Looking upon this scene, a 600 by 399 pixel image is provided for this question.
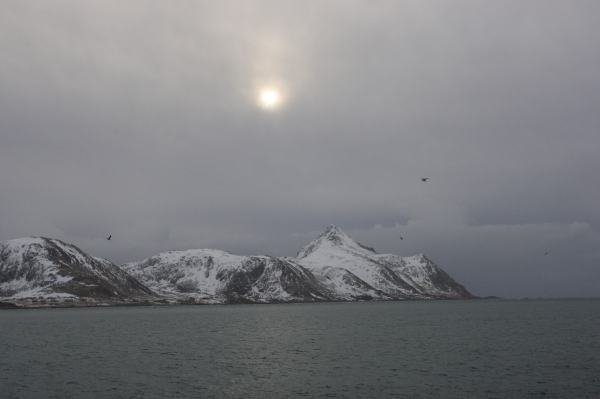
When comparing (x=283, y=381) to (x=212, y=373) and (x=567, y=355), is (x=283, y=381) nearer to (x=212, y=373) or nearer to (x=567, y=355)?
(x=212, y=373)

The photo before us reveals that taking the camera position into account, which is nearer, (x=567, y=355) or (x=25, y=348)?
(x=567, y=355)

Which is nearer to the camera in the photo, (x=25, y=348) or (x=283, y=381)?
(x=283, y=381)

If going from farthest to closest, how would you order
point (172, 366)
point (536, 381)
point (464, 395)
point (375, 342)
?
point (375, 342) < point (172, 366) < point (536, 381) < point (464, 395)

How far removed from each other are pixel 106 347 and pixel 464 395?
75.9 m

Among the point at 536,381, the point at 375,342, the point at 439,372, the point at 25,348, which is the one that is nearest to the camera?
the point at 536,381

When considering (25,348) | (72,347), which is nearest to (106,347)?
(72,347)

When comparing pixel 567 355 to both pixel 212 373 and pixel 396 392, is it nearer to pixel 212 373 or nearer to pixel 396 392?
pixel 396 392

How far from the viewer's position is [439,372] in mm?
70125

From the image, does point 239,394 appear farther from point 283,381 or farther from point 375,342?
point 375,342

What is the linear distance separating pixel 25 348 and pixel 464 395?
86.2 meters

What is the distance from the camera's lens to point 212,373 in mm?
71188

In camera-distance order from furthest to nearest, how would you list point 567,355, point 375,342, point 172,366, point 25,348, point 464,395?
point 375,342 < point 25,348 < point 567,355 < point 172,366 < point 464,395

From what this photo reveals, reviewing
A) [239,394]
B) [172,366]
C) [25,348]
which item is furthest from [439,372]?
[25,348]

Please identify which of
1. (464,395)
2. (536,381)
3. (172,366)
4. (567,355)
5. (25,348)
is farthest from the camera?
(25,348)
